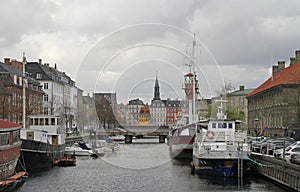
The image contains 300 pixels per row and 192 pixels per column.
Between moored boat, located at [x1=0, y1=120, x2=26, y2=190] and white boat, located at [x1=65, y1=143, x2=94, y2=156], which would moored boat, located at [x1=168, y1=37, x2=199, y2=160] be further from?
moored boat, located at [x1=0, y1=120, x2=26, y2=190]

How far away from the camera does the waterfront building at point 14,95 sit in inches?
3334

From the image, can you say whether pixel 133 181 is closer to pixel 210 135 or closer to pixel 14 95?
pixel 210 135

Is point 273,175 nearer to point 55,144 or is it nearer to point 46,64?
point 55,144

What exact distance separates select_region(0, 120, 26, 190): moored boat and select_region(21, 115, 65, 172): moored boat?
23.5ft

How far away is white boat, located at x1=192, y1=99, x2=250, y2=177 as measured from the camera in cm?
4734

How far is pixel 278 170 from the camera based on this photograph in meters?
42.8

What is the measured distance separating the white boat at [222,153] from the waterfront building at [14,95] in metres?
36.2

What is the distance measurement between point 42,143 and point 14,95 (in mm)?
44351

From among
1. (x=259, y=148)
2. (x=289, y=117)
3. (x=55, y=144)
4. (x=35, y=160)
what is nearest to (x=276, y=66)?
(x=289, y=117)

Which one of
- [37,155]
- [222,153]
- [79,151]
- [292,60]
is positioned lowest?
[79,151]

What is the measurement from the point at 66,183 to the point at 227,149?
14.0 meters

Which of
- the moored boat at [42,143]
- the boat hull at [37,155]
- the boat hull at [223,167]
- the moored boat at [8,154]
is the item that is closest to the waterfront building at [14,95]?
the moored boat at [42,143]

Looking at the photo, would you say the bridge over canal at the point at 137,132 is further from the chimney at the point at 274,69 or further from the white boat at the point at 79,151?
the white boat at the point at 79,151

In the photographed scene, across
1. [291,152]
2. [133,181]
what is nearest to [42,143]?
[133,181]
